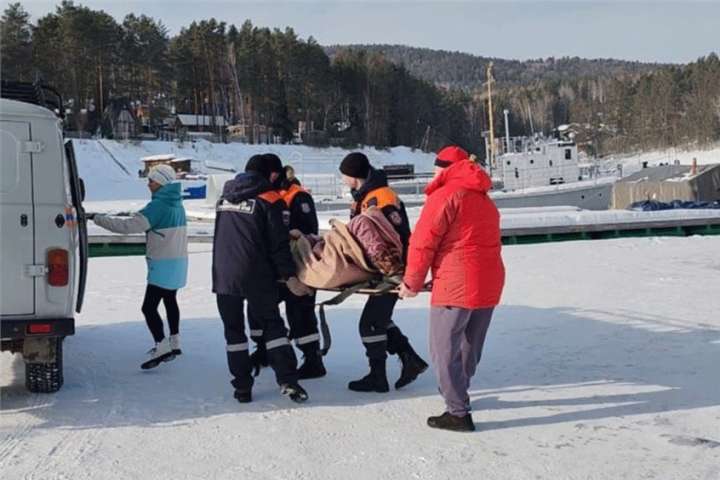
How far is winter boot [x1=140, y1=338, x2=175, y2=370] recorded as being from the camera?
6.43m

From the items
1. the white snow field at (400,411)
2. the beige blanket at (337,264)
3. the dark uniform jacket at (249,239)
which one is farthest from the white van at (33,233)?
the beige blanket at (337,264)

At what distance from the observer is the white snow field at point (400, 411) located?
4.25 m

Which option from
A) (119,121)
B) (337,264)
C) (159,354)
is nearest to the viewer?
(337,264)

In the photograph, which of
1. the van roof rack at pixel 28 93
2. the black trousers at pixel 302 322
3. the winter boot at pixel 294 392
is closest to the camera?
the winter boot at pixel 294 392

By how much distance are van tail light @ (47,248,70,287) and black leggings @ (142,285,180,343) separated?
130cm

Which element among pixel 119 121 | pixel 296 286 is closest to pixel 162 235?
pixel 296 286

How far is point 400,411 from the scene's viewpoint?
525 cm

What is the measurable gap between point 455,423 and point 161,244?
2.92 meters

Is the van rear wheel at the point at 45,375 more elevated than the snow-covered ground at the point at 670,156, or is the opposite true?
the snow-covered ground at the point at 670,156

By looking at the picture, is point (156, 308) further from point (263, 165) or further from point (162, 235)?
point (263, 165)

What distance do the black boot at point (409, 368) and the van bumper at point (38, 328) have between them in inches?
92.7

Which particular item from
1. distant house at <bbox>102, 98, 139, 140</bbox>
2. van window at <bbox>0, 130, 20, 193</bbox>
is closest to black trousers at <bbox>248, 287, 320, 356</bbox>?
van window at <bbox>0, 130, 20, 193</bbox>

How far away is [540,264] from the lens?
44.2 ft

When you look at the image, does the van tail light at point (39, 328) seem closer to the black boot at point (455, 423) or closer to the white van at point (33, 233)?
the white van at point (33, 233)
